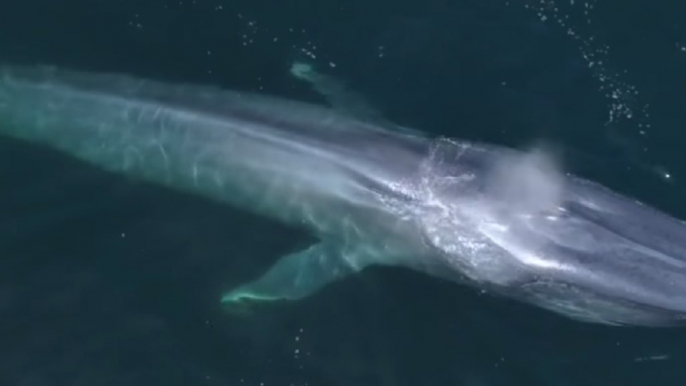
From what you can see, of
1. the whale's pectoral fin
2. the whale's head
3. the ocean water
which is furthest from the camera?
the whale's pectoral fin

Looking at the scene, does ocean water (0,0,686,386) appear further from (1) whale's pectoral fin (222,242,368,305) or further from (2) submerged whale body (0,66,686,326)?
(2) submerged whale body (0,66,686,326)

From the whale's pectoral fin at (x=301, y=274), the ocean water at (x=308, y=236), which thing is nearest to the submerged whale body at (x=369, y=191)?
the whale's pectoral fin at (x=301, y=274)

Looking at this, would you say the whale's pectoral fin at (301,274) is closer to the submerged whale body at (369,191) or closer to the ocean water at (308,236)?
the submerged whale body at (369,191)

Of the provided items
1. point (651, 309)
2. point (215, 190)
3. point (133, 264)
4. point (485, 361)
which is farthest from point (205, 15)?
point (651, 309)

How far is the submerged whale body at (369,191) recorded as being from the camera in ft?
61.9

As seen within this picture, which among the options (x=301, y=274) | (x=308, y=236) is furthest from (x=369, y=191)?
(x=301, y=274)

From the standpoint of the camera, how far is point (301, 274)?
66.9 ft

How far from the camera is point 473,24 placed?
24.9m

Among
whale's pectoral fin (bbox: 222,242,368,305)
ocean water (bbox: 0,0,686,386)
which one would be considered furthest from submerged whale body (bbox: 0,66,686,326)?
ocean water (bbox: 0,0,686,386)

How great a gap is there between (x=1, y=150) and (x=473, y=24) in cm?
1099

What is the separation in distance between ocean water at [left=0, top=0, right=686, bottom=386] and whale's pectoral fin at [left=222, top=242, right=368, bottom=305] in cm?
27

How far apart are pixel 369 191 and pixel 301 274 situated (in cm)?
206

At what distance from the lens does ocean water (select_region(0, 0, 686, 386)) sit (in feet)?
62.8

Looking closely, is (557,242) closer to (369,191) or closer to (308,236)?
(369,191)
